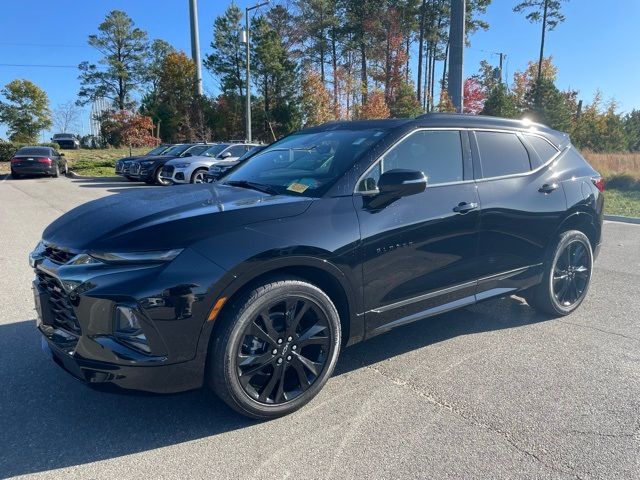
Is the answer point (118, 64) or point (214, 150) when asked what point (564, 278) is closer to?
point (214, 150)

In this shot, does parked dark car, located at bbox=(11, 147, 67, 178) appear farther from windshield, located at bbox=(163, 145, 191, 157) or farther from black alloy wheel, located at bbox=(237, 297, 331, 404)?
black alloy wheel, located at bbox=(237, 297, 331, 404)

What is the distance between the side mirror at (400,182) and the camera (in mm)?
3088

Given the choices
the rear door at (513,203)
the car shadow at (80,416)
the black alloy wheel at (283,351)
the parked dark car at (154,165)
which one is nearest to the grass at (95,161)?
the parked dark car at (154,165)

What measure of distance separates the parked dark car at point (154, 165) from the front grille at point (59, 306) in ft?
47.4

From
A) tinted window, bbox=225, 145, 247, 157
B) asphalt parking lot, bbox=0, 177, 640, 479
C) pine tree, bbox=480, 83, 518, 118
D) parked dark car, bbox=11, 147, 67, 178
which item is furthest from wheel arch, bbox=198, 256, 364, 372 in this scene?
pine tree, bbox=480, 83, 518, 118

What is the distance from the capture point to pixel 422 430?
278 cm

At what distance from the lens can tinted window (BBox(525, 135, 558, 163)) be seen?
4.45 meters

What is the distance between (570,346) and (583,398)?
34.7 inches

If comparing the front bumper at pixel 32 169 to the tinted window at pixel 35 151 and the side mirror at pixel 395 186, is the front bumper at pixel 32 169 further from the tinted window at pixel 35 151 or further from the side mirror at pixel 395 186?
the side mirror at pixel 395 186

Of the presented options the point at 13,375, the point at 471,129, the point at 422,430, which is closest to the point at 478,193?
the point at 471,129

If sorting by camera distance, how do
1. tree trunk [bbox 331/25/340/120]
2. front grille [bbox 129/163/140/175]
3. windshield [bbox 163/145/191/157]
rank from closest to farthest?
1. front grille [bbox 129/163/140/175]
2. windshield [bbox 163/145/191/157]
3. tree trunk [bbox 331/25/340/120]

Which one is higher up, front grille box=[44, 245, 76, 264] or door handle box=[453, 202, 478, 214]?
door handle box=[453, 202, 478, 214]

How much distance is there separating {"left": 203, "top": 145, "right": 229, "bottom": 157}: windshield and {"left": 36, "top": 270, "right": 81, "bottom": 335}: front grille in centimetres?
1435

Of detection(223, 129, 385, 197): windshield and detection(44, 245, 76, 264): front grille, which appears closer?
detection(44, 245, 76, 264): front grille
